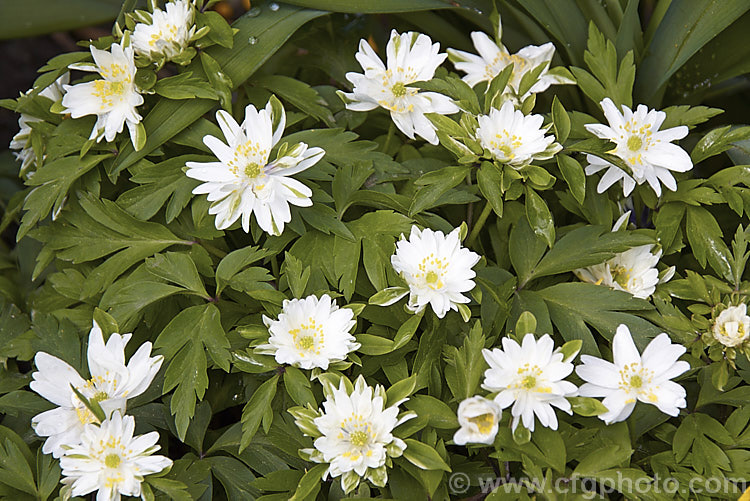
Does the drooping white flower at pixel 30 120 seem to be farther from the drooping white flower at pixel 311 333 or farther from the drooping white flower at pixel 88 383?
the drooping white flower at pixel 311 333

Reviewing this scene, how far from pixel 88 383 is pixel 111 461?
16cm

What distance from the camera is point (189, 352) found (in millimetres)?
1169

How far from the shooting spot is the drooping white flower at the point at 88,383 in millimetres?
1110

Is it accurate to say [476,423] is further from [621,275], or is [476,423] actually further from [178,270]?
[178,270]

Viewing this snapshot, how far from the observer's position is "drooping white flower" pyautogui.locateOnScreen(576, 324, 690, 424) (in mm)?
1095

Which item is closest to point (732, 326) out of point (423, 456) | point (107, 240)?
point (423, 456)

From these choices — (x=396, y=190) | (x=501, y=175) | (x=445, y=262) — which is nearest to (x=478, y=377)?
(x=445, y=262)

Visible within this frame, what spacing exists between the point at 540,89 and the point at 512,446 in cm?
75

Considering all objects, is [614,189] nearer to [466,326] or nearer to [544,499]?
[466,326]

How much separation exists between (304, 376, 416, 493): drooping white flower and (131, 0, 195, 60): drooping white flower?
77 centimetres

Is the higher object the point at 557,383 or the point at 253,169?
the point at 253,169

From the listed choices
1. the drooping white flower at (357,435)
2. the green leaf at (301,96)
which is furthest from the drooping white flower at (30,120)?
the drooping white flower at (357,435)

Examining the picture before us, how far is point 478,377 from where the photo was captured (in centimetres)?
110

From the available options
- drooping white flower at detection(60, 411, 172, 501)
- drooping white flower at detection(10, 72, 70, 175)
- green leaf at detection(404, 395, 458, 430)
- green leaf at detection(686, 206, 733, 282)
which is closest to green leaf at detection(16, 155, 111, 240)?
drooping white flower at detection(10, 72, 70, 175)
